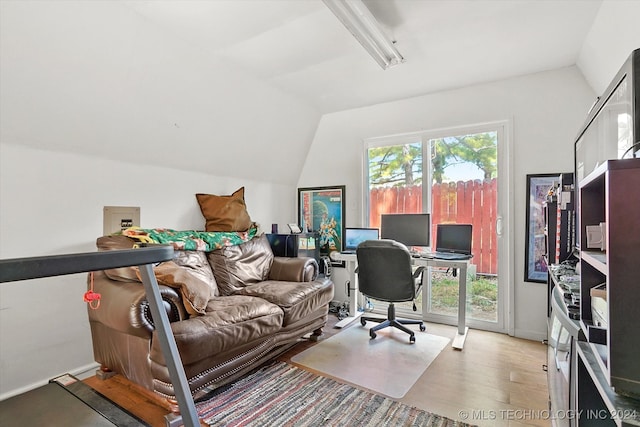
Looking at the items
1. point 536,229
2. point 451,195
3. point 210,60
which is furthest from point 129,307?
point 536,229

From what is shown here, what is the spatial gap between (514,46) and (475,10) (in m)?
0.73

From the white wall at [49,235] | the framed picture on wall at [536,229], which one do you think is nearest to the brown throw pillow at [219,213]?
the white wall at [49,235]

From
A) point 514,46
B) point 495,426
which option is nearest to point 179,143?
point 514,46

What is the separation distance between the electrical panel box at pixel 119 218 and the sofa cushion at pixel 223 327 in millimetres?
1002

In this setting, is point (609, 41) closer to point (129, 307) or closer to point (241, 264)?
point (241, 264)

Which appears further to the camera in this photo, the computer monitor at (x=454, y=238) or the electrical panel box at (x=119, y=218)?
the computer monitor at (x=454, y=238)

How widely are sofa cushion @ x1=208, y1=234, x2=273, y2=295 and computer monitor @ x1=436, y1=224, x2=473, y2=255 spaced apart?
1880mm

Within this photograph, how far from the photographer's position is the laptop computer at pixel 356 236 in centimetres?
371

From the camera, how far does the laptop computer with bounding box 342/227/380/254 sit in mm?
3705

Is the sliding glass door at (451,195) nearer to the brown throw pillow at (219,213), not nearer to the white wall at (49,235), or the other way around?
the brown throw pillow at (219,213)

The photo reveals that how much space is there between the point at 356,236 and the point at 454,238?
1119 mm

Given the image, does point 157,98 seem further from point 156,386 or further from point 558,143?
point 558,143

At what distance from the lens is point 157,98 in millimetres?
2436

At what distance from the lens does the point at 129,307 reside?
1.80 m
